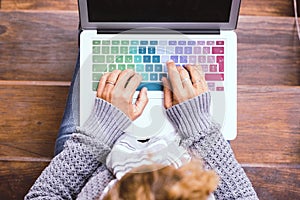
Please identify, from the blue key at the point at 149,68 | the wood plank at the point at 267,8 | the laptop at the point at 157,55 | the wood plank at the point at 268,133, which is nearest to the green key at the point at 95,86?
the laptop at the point at 157,55

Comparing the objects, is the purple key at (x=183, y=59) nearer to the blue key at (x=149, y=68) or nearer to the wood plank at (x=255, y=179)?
the blue key at (x=149, y=68)

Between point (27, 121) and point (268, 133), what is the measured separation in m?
0.54

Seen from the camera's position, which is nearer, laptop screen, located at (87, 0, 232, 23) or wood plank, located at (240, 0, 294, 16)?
laptop screen, located at (87, 0, 232, 23)

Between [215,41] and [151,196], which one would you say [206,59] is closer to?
[215,41]

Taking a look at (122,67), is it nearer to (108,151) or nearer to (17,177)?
(108,151)

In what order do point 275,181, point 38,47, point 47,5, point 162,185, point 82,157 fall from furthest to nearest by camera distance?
point 47,5, point 38,47, point 275,181, point 82,157, point 162,185

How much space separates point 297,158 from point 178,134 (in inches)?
13.4

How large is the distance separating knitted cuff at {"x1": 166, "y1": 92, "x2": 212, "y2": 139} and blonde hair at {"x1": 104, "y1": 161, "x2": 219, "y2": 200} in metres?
0.17

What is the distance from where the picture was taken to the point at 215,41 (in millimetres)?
968

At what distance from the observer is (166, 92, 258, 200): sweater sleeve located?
88 centimetres

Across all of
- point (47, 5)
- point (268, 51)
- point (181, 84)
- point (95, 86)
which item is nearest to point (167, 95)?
point (181, 84)

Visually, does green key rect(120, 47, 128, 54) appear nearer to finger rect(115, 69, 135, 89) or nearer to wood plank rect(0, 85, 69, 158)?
finger rect(115, 69, 135, 89)

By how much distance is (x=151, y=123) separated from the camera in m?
0.95

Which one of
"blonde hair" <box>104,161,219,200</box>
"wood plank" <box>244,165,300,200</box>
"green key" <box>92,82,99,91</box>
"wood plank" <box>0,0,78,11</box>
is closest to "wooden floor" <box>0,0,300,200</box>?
"wood plank" <box>244,165,300,200</box>
